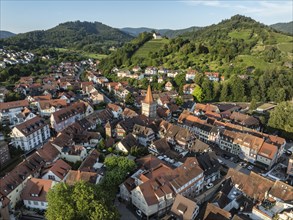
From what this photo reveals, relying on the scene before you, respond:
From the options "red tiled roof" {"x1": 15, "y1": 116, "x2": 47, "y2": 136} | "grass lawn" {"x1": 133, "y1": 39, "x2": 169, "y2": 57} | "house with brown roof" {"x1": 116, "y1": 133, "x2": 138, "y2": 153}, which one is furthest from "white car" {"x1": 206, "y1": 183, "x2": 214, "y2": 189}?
"grass lawn" {"x1": 133, "y1": 39, "x2": 169, "y2": 57}

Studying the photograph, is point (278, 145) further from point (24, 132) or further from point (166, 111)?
point (24, 132)

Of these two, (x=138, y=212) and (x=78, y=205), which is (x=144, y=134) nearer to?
(x=138, y=212)

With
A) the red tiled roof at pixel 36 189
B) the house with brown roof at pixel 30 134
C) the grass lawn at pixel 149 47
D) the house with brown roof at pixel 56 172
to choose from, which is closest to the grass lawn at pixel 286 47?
the grass lawn at pixel 149 47

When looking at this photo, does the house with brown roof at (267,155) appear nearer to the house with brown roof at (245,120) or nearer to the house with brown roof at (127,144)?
the house with brown roof at (245,120)

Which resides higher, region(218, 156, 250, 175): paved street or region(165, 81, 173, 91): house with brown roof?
region(165, 81, 173, 91): house with brown roof

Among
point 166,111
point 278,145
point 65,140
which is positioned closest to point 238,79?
point 166,111

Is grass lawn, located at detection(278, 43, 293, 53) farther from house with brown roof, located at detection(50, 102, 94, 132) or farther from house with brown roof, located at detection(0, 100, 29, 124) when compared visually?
house with brown roof, located at detection(0, 100, 29, 124)

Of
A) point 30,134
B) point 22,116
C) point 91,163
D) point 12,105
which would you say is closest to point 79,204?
point 91,163
